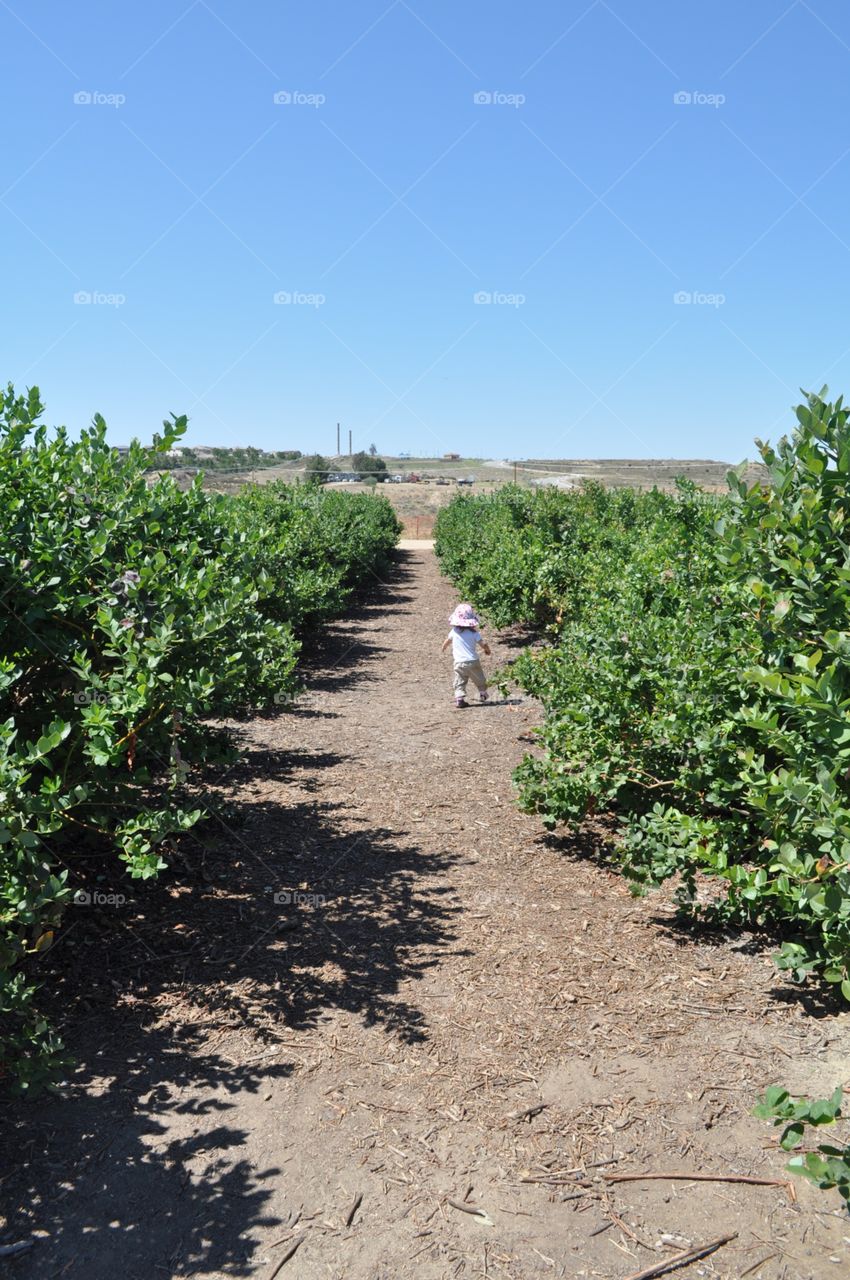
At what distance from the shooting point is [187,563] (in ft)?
14.7

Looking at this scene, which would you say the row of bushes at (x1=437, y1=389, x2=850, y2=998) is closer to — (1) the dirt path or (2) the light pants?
(1) the dirt path

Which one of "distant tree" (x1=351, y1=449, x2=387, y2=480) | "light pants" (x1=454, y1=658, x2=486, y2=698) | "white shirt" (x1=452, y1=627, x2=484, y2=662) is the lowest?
"light pants" (x1=454, y1=658, x2=486, y2=698)

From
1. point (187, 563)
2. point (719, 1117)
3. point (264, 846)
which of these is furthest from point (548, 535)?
point (719, 1117)

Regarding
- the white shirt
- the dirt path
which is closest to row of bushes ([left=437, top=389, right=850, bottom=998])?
the dirt path

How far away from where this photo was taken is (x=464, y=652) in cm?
1017

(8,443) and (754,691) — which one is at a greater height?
(8,443)

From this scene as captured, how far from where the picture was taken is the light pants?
10203 mm

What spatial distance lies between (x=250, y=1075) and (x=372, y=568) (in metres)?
23.3

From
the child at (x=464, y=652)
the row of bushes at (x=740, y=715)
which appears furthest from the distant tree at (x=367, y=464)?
the row of bushes at (x=740, y=715)

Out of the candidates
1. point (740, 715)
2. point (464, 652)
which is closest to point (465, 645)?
point (464, 652)

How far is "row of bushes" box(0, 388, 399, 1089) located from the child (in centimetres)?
→ 499

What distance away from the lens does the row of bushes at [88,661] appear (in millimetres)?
3305

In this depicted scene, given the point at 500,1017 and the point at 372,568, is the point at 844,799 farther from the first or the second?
the point at 372,568

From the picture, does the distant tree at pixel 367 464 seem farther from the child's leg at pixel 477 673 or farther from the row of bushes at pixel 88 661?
the row of bushes at pixel 88 661
